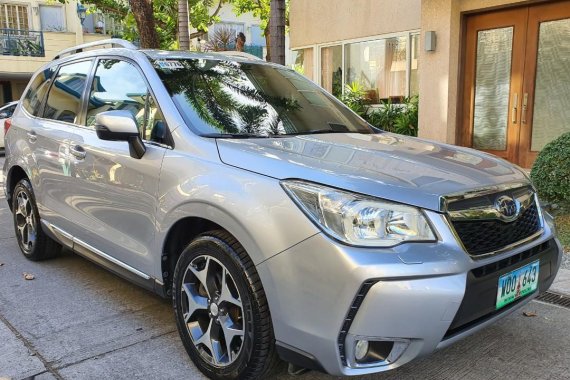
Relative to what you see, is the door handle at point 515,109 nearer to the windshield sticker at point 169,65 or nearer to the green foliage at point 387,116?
the green foliage at point 387,116

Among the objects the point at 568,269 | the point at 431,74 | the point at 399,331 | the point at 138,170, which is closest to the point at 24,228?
the point at 138,170

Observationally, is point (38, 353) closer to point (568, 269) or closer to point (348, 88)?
point (568, 269)

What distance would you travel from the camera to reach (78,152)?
12.0ft

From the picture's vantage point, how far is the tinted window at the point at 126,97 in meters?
3.12

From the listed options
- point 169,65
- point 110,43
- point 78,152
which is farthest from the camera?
point 110,43

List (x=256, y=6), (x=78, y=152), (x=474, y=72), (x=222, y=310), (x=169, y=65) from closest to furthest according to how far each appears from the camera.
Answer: (x=222, y=310)
(x=169, y=65)
(x=78, y=152)
(x=474, y=72)
(x=256, y=6)

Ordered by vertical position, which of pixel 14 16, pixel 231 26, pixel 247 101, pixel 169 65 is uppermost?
pixel 231 26

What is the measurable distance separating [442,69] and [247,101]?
572 cm

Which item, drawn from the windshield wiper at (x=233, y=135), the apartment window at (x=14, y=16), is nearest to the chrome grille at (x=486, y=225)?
the windshield wiper at (x=233, y=135)

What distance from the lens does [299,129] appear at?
3.29m

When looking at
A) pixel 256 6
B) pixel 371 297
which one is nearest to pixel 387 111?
pixel 371 297

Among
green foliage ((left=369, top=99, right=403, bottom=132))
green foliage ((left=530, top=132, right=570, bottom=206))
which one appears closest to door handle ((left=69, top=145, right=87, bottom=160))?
green foliage ((left=530, top=132, right=570, bottom=206))

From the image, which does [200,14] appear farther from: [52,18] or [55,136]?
[55,136]

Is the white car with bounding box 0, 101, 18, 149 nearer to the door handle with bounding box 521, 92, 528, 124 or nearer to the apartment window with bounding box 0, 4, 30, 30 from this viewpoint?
the apartment window with bounding box 0, 4, 30, 30
